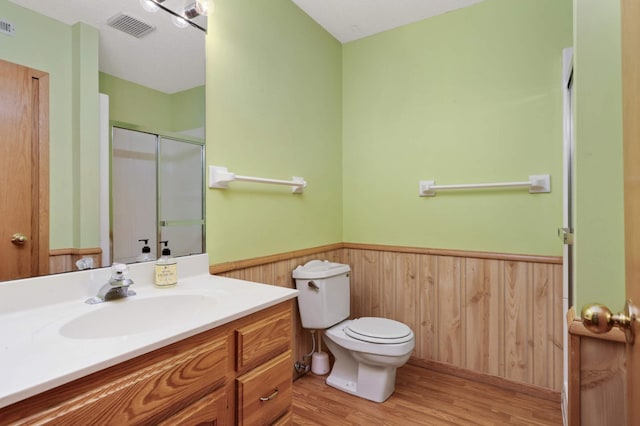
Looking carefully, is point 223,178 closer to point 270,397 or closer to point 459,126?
point 270,397

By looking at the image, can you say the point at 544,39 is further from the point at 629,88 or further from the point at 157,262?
the point at 157,262

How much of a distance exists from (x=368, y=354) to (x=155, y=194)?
1.35 meters

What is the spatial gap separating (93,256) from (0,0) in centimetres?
82

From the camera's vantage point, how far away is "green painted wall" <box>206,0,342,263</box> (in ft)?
5.30

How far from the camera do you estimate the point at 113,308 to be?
1.07 metres

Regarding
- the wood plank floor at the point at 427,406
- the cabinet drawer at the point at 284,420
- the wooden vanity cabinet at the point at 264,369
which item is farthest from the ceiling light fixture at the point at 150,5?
the wood plank floor at the point at 427,406

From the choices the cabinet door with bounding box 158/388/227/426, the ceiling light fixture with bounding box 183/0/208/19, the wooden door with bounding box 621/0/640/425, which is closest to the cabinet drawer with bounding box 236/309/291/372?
the cabinet door with bounding box 158/388/227/426

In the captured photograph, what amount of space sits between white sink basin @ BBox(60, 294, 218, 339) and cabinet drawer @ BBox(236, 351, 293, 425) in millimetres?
269

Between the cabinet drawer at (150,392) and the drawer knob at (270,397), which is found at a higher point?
the cabinet drawer at (150,392)

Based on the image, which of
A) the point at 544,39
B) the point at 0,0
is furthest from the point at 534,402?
the point at 0,0

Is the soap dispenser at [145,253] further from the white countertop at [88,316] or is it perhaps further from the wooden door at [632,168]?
the wooden door at [632,168]

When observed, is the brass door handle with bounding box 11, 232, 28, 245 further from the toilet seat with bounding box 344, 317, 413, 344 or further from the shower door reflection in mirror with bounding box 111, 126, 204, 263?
the toilet seat with bounding box 344, 317, 413, 344

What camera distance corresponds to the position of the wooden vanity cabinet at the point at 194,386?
2.12 ft

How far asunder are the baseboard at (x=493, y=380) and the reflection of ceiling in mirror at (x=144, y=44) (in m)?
2.18
